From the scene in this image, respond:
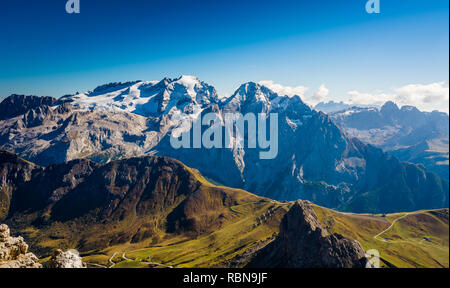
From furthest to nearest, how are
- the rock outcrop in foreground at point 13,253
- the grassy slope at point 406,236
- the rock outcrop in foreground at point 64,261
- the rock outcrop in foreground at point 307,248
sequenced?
the grassy slope at point 406,236, the rock outcrop in foreground at point 307,248, the rock outcrop in foreground at point 13,253, the rock outcrop in foreground at point 64,261

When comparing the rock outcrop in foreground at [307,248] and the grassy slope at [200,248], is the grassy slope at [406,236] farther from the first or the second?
the rock outcrop in foreground at [307,248]

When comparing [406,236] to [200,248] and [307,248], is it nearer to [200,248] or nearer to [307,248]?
[307,248]

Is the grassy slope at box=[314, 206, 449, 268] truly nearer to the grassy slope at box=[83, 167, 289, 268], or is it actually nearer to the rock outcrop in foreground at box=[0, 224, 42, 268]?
the grassy slope at box=[83, 167, 289, 268]

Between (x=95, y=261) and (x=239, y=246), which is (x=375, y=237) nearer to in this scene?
(x=239, y=246)

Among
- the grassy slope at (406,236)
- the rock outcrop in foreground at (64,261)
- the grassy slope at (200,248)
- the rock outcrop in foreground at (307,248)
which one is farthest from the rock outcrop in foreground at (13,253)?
the grassy slope at (406,236)
